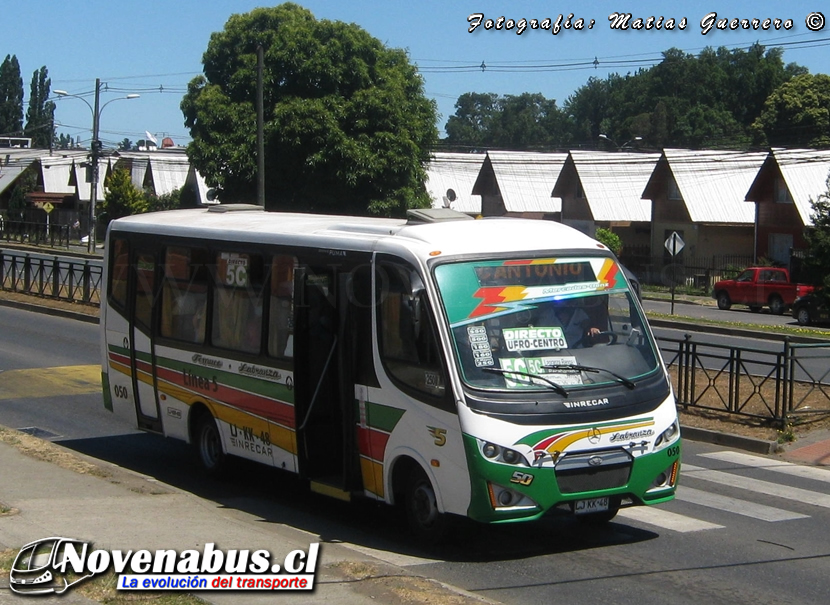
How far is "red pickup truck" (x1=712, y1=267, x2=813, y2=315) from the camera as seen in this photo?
38.3 metres

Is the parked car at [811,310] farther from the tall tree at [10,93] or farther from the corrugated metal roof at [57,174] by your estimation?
the tall tree at [10,93]

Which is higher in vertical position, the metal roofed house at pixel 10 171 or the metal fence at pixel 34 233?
the metal roofed house at pixel 10 171

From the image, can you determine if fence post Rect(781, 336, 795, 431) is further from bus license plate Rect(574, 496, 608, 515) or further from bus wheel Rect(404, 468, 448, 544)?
bus wheel Rect(404, 468, 448, 544)

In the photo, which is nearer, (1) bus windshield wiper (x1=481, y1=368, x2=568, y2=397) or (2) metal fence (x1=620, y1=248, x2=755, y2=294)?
(1) bus windshield wiper (x1=481, y1=368, x2=568, y2=397)

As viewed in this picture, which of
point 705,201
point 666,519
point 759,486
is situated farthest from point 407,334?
point 705,201

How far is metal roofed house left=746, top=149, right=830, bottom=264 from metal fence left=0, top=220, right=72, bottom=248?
4000 cm

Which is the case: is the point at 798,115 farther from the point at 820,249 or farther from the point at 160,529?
the point at 160,529

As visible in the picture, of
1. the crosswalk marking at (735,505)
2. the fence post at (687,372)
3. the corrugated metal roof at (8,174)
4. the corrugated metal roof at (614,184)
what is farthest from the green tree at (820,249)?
the corrugated metal roof at (8,174)

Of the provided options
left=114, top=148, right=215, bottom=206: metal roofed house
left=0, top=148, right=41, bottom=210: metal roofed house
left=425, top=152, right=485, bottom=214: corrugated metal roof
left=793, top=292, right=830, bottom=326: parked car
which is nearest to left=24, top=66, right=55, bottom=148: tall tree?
left=0, top=148, right=41, bottom=210: metal roofed house

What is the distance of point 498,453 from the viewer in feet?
25.7

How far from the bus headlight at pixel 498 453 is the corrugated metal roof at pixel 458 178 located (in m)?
55.9

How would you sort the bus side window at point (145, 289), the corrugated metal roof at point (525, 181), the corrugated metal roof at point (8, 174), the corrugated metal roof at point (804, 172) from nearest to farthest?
the bus side window at point (145, 289) < the corrugated metal roof at point (804, 172) < the corrugated metal roof at point (525, 181) < the corrugated metal roof at point (8, 174)

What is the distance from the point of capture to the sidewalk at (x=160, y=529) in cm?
671

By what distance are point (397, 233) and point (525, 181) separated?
54.0 metres
